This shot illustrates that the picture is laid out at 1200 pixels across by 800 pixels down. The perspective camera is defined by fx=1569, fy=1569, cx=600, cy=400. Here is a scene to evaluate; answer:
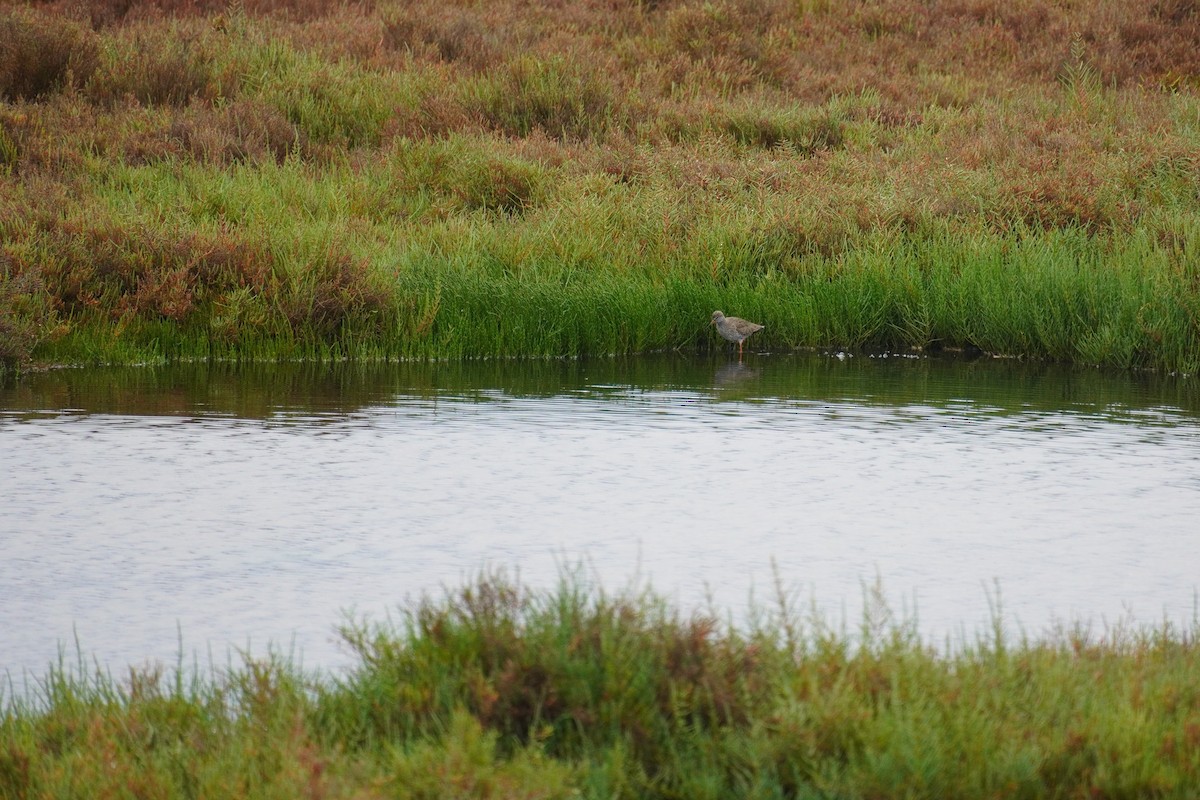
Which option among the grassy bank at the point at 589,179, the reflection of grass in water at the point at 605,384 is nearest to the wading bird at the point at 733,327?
the reflection of grass in water at the point at 605,384

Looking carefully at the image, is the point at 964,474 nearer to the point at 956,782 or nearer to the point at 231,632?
the point at 231,632

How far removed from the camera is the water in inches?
241

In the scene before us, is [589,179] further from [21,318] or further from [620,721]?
[620,721]

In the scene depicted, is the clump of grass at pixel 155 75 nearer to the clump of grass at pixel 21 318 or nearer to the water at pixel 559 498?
the clump of grass at pixel 21 318

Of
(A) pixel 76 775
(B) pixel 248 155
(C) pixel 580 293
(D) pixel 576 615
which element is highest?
(B) pixel 248 155

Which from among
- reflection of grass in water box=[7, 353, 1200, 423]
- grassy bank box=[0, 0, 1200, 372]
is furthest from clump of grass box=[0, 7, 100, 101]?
reflection of grass in water box=[7, 353, 1200, 423]

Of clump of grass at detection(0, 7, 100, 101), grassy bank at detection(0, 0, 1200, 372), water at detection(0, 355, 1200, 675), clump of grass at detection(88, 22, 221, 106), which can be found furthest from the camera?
clump of grass at detection(88, 22, 221, 106)

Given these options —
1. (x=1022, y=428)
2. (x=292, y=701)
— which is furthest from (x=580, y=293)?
(x=292, y=701)

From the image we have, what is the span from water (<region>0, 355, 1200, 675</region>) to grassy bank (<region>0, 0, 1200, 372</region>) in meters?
1.01

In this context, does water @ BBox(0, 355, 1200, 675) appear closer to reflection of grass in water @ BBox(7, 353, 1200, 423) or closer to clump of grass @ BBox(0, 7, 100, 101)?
reflection of grass in water @ BBox(7, 353, 1200, 423)

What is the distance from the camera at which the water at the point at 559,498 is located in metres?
6.12

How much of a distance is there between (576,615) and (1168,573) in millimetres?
3349

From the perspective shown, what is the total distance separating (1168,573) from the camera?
662 cm

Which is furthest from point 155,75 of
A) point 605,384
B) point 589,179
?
point 605,384
